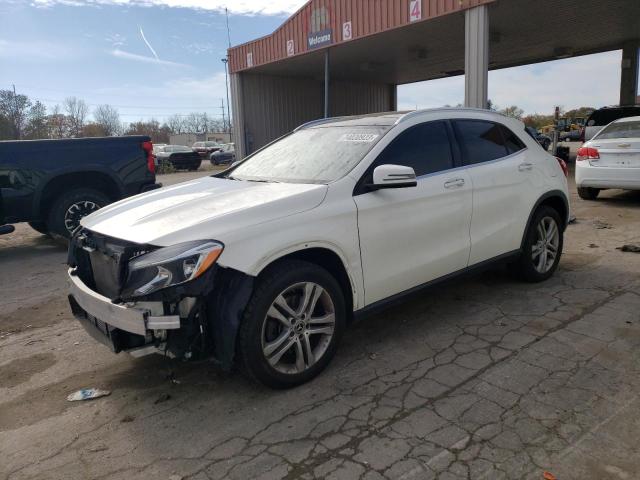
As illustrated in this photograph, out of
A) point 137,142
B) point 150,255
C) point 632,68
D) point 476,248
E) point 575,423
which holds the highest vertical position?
point 632,68

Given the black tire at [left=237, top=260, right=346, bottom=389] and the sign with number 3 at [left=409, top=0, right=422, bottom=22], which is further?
the sign with number 3 at [left=409, top=0, right=422, bottom=22]

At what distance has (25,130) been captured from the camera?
46938mm

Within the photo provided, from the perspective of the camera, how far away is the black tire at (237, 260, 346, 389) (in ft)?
9.68

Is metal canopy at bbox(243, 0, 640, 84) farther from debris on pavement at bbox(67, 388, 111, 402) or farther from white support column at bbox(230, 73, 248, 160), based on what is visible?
debris on pavement at bbox(67, 388, 111, 402)

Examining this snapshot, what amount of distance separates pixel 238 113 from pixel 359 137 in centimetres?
1741

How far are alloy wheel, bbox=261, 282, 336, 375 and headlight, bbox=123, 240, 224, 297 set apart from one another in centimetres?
50

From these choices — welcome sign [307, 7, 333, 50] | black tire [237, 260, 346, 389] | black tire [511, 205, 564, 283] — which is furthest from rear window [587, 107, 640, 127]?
black tire [237, 260, 346, 389]

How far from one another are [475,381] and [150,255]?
2.14m

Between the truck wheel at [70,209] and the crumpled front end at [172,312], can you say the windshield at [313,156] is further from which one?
the truck wheel at [70,209]

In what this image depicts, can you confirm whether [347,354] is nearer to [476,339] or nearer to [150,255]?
[476,339]

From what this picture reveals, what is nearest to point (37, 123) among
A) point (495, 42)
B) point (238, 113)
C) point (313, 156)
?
point (238, 113)

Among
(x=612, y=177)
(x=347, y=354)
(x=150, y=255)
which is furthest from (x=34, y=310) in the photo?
(x=612, y=177)

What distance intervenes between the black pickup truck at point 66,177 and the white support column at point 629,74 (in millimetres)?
19399

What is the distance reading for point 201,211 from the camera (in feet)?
10.6
